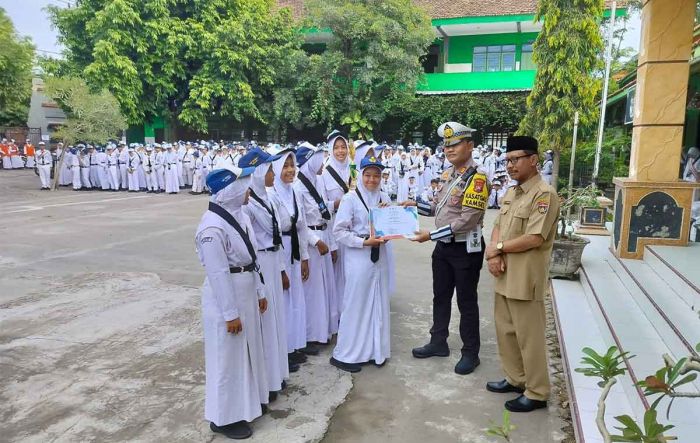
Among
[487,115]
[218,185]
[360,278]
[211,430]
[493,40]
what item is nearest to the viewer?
[218,185]

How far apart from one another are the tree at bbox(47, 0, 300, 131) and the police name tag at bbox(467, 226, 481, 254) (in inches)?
726

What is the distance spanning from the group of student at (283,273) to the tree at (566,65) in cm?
993

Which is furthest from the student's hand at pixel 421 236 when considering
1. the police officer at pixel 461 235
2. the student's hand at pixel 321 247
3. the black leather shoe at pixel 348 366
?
the black leather shoe at pixel 348 366

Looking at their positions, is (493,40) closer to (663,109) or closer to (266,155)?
(663,109)

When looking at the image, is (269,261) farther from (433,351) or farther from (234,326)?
(433,351)

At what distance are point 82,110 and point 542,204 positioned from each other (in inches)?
713

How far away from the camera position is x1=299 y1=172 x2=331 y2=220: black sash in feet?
15.0

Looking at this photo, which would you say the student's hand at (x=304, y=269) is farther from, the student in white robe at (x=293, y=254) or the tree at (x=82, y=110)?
the tree at (x=82, y=110)

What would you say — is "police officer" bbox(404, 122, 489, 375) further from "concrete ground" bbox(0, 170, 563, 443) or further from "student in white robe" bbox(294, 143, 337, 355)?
"student in white robe" bbox(294, 143, 337, 355)

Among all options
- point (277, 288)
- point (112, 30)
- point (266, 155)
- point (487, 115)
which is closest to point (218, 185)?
point (266, 155)

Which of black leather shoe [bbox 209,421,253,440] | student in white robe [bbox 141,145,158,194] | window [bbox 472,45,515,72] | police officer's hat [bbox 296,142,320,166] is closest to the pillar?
police officer's hat [bbox 296,142,320,166]

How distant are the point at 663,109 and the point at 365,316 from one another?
4.18 m

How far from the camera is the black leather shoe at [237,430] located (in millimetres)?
3057

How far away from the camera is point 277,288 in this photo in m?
3.66
